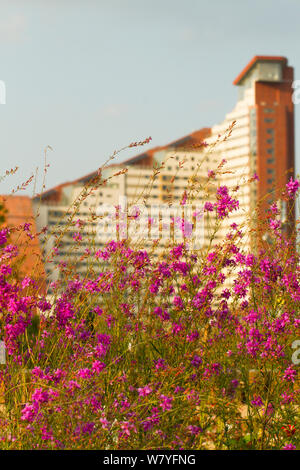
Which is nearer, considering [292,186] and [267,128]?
[292,186]

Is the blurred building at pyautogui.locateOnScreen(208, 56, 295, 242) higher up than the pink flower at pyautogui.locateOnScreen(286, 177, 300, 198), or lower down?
higher up

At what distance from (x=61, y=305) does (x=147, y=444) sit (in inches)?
27.7

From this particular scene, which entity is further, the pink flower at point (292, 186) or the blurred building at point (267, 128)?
the blurred building at point (267, 128)

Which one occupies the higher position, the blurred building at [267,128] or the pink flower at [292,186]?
the blurred building at [267,128]

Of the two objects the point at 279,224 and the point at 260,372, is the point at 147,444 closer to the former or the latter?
the point at 260,372

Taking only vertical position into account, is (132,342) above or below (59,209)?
below

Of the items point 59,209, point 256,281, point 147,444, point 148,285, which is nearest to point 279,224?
point 256,281

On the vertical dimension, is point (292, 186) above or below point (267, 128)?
below

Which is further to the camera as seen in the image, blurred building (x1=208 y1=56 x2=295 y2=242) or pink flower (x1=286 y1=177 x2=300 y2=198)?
blurred building (x1=208 y1=56 x2=295 y2=242)
